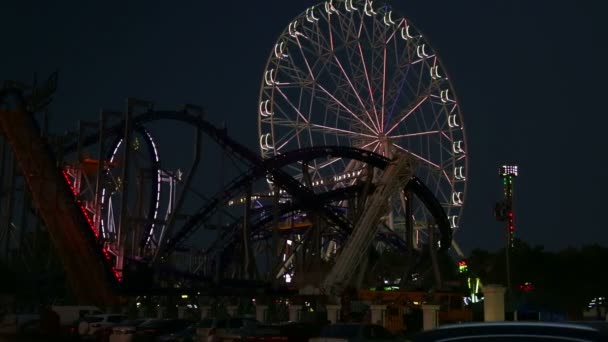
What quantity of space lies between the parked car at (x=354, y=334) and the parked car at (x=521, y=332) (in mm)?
18843

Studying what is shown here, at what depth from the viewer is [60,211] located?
47.3 meters

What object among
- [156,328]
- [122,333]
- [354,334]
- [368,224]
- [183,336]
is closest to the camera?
[354,334]

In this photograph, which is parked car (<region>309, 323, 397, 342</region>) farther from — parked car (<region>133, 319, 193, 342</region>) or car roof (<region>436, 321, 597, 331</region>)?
car roof (<region>436, 321, 597, 331</region>)

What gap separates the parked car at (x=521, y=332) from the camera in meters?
4.21

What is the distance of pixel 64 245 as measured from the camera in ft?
153

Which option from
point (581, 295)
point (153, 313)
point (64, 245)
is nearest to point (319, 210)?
point (153, 313)

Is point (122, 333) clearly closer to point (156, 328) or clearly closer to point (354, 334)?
point (156, 328)

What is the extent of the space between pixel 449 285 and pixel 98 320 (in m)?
23.5

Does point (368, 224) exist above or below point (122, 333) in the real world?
above

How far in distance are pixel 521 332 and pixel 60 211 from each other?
45.5m

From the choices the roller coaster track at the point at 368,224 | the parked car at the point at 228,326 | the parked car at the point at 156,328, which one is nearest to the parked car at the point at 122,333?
the parked car at the point at 156,328

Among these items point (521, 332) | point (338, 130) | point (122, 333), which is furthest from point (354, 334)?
point (338, 130)

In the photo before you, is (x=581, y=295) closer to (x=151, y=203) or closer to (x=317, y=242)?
(x=317, y=242)

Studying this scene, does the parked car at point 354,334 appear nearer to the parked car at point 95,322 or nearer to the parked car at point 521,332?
the parked car at point 95,322
